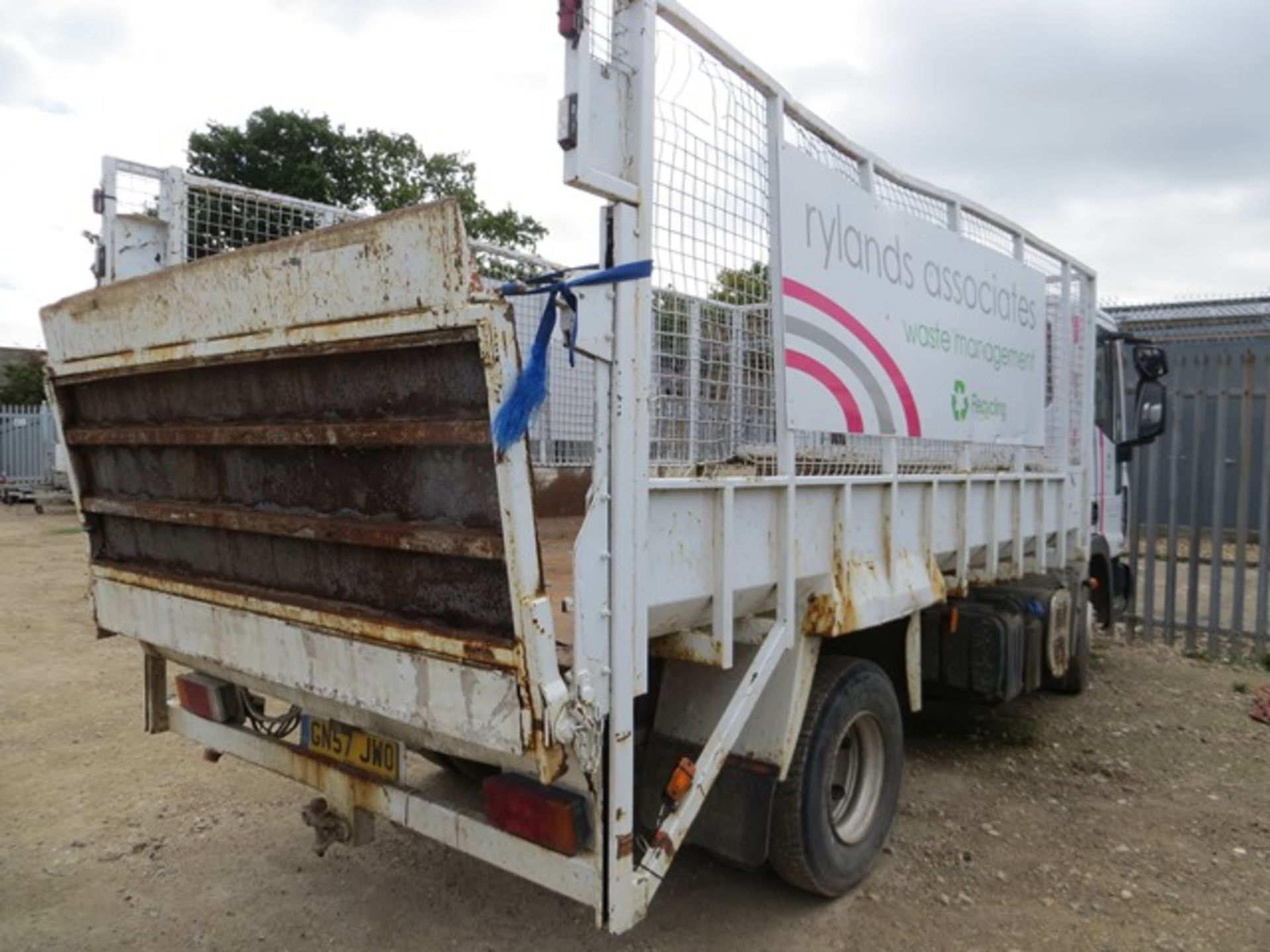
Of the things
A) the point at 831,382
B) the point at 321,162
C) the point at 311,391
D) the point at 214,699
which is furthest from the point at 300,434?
the point at 321,162

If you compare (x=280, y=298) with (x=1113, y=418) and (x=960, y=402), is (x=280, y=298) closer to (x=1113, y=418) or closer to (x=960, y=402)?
(x=960, y=402)

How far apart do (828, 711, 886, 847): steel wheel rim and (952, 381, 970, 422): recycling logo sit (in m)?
1.32

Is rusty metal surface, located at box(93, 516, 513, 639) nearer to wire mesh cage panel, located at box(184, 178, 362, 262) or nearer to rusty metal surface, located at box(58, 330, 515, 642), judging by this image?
rusty metal surface, located at box(58, 330, 515, 642)

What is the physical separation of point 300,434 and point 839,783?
232cm

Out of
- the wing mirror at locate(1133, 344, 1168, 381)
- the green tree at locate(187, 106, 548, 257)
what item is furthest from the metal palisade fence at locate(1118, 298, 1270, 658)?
the green tree at locate(187, 106, 548, 257)

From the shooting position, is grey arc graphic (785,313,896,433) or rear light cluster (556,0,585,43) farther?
grey arc graphic (785,313,896,433)

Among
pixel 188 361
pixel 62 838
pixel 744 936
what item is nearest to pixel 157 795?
pixel 62 838

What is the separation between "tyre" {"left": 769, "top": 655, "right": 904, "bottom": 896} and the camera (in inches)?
112

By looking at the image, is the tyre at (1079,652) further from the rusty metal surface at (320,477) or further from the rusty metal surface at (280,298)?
the rusty metal surface at (280,298)

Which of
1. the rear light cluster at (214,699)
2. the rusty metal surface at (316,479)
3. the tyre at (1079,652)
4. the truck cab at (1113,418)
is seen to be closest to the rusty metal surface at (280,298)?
the rusty metal surface at (316,479)

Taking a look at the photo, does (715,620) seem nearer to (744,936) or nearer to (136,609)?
(744,936)

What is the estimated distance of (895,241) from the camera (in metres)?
3.26

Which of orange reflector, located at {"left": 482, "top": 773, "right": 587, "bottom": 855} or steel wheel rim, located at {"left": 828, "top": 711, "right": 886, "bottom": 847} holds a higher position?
orange reflector, located at {"left": 482, "top": 773, "right": 587, "bottom": 855}

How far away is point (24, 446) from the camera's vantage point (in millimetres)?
21750
